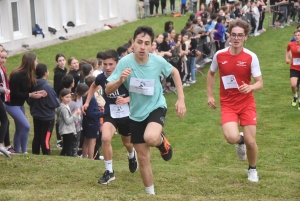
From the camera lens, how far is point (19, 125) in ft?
33.7

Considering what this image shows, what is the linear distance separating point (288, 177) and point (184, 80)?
407 inches

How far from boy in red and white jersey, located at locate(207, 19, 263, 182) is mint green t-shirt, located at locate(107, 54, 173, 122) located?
1.22 m

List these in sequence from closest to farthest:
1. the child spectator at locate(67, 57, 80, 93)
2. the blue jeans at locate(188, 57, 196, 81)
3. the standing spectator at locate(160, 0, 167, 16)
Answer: the child spectator at locate(67, 57, 80, 93) → the blue jeans at locate(188, 57, 196, 81) → the standing spectator at locate(160, 0, 167, 16)

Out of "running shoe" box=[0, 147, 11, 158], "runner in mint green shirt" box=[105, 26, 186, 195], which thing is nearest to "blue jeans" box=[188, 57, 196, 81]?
"running shoe" box=[0, 147, 11, 158]

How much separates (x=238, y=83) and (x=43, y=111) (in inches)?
148

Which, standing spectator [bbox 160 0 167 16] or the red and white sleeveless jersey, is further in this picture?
standing spectator [bbox 160 0 167 16]

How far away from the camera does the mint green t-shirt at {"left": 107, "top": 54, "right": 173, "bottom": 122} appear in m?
7.12

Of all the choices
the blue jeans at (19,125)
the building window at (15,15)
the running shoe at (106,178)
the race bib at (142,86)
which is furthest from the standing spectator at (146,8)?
the race bib at (142,86)

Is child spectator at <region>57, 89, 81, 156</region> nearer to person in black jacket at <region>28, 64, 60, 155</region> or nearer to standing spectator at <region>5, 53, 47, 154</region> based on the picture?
person in black jacket at <region>28, 64, 60, 155</region>

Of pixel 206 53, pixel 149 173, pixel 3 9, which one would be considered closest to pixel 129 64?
pixel 149 173

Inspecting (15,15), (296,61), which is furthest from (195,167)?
(15,15)

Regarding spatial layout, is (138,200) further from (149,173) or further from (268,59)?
(268,59)

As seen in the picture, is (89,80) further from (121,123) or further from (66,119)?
(121,123)

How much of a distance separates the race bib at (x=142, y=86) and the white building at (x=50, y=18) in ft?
51.1
